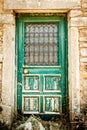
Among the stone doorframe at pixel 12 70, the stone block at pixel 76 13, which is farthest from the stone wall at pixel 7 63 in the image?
the stone block at pixel 76 13

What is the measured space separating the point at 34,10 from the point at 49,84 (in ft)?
5.31

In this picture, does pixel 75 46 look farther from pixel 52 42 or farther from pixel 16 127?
pixel 16 127

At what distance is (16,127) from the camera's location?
533cm

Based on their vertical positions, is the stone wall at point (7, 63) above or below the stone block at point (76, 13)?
below

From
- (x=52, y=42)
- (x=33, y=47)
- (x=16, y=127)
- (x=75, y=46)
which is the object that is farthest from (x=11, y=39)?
(x=16, y=127)

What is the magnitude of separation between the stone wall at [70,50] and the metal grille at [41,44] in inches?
15.2

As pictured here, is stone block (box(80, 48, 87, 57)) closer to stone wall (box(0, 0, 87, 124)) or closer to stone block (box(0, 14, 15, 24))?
stone wall (box(0, 0, 87, 124))

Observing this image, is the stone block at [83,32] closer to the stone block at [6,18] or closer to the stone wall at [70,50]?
the stone wall at [70,50]

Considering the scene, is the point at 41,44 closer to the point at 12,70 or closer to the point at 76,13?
the point at 12,70

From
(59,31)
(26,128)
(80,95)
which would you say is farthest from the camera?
Result: (59,31)

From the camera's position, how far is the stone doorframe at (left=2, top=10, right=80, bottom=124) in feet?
18.2

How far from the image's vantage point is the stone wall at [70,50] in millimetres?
5551

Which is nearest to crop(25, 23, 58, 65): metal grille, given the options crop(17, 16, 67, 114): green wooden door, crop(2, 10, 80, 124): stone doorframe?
crop(17, 16, 67, 114): green wooden door

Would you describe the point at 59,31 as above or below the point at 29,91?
above
